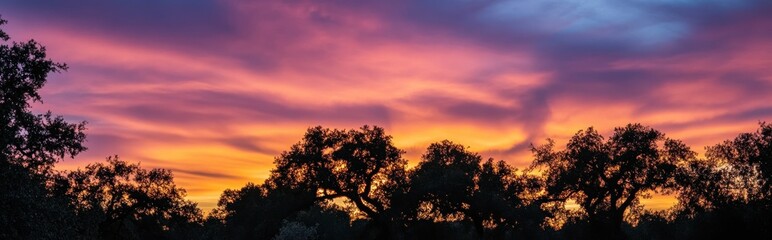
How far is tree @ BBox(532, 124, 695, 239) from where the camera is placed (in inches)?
2628

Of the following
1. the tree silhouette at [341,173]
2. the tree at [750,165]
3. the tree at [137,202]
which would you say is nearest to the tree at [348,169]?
the tree silhouette at [341,173]

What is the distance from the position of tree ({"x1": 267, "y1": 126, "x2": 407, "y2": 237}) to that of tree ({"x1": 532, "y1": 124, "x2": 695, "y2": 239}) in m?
22.5

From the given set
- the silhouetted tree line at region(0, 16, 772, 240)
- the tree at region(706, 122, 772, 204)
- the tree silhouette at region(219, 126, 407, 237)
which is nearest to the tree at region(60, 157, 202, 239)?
the silhouetted tree line at region(0, 16, 772, 240)

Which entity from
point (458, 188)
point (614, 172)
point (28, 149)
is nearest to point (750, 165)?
point (614, 172)

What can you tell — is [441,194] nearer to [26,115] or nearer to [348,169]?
[348,169]

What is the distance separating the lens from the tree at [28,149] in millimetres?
25328

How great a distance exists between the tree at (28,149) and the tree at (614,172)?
53.3 meters

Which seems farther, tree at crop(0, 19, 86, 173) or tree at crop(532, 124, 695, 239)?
tree at crop(532, 124, 695, 239)

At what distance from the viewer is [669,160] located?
224 ft

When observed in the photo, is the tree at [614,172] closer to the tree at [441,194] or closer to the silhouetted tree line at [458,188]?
the silhouetted tree line at [458,188]

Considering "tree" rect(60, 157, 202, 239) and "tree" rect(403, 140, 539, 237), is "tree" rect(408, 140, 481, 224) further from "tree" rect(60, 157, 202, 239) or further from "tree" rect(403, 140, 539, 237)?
"tree" rect(60, 157, 202, 239)

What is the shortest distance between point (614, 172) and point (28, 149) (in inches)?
2300

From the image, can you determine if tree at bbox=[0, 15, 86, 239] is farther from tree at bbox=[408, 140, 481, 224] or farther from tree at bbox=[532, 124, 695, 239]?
tree at bbox=[532, 124, 695, 239]

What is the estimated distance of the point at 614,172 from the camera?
67750 millimetres
